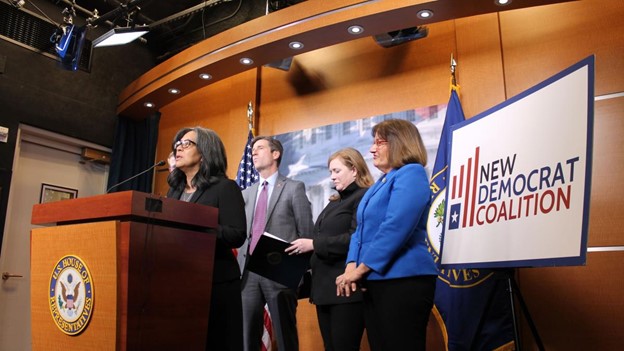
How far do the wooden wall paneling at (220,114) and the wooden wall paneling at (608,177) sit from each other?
106 inches

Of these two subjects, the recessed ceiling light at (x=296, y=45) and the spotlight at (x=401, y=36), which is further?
the recessed ceiling light at (x=296, y=45)

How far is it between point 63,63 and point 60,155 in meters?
0.94

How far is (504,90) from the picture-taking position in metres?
3.25

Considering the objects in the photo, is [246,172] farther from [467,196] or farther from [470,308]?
[467,196]

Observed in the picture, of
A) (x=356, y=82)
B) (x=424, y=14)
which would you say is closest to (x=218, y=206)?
(x=424, y=14)

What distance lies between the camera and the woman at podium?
1.61 meters

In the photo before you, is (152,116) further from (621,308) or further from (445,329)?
(621,308)

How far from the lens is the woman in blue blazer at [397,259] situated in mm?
1724

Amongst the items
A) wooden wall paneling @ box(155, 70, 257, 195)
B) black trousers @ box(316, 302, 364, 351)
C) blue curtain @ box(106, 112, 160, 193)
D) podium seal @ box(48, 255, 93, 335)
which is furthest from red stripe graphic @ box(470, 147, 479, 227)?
blue curtain @ box(106, 112, 160, 193)

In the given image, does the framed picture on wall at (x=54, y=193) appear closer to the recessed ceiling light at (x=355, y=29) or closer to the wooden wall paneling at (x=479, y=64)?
the recessed ceiling light at (x=355, y=29)

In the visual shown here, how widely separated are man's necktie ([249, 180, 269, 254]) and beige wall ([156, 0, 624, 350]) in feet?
2.79

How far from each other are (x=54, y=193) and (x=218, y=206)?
361 cm

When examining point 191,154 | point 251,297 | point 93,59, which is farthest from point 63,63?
point 191,154

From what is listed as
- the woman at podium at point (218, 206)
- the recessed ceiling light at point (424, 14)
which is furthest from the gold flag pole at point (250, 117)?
the woman at podium at point (218, 206)
